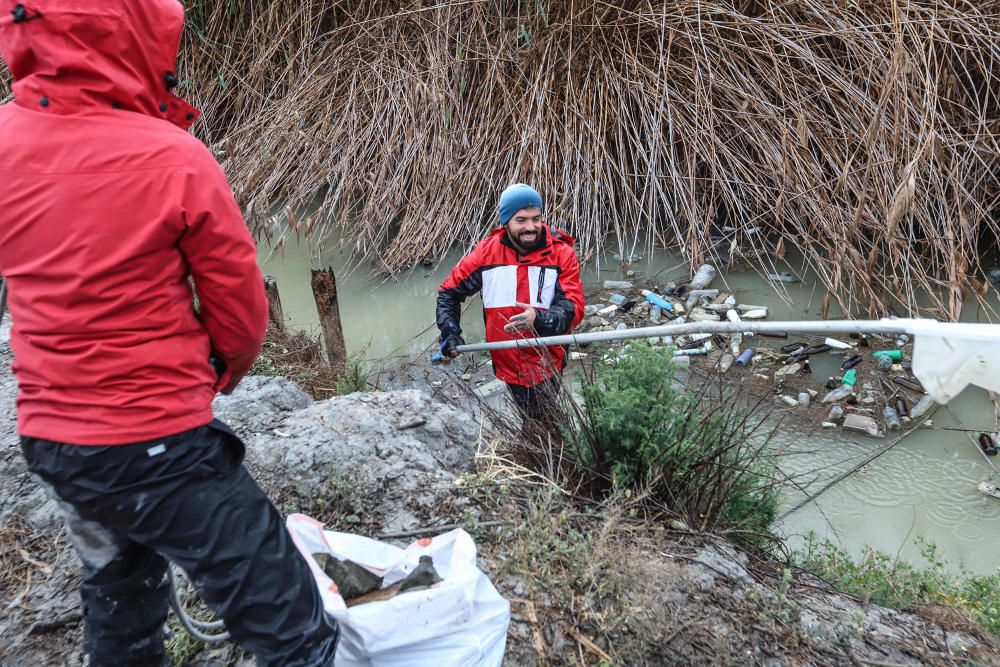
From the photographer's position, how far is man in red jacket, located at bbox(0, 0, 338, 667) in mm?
1469

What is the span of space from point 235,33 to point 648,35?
14.2ft

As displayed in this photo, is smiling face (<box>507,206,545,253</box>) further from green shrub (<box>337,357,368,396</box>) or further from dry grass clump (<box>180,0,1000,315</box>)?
dry grass clump (<box>180,0,1000,315</box>)

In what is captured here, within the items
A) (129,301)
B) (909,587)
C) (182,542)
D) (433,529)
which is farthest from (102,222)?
(909,587)

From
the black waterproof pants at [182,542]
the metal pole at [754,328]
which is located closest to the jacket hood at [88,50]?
the black waterproof pants at [182,542]

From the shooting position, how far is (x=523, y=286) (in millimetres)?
3820

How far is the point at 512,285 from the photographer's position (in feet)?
12.6

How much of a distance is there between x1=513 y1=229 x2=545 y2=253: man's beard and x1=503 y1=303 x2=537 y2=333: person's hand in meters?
0.31

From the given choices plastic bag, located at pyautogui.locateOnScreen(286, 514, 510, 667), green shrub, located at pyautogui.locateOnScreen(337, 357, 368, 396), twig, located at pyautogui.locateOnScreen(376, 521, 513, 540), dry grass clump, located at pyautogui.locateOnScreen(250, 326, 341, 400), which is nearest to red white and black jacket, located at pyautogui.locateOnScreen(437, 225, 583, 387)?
green shrub, located at pyautogui.locateOnScreen(337, 357, 368, 396)

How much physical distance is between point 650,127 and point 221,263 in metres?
5.35

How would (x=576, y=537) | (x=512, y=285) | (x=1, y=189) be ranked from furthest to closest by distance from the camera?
(x=512, y=285) < (x=576, y=537) < (x=1, y=189)

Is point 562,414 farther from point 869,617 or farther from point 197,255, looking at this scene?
point 197,255

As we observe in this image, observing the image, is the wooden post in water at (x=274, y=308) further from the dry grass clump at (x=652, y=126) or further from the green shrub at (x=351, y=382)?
the dry grass clump at (x=652, y=126)

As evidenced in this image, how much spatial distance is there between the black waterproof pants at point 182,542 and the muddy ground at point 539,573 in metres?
0.43

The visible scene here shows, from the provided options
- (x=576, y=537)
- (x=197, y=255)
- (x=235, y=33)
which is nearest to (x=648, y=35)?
(x=235, y=33)
